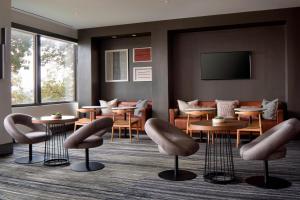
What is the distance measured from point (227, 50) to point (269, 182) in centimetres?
461

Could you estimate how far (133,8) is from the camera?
6414mm

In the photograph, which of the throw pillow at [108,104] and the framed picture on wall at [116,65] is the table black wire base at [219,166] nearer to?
the throw pillow at [108,104]

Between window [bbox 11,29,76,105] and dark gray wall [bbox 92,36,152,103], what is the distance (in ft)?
2.65

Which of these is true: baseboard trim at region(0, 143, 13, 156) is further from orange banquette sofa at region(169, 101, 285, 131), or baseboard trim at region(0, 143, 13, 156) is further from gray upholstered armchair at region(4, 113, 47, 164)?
orange banquette sofa at region(169, 101, 285, 131)

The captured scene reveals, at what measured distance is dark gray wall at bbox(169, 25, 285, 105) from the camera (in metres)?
7.11

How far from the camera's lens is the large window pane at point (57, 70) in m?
7.61

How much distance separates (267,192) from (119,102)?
5.71 m

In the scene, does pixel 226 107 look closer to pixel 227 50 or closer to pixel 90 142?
pixel 227 50

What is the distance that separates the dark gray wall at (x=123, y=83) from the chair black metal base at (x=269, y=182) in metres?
4.92

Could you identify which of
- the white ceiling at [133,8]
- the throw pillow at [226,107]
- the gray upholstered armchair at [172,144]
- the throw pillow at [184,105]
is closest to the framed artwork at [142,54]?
the white ceiling at [133,8]

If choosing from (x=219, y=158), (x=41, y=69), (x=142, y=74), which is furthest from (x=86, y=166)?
(x=142, y=74)

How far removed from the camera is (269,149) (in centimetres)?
320

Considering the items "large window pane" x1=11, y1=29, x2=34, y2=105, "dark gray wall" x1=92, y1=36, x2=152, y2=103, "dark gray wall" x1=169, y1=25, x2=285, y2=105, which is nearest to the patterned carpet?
"large window pane" x1=11, y1=29, x2=34, y2=105

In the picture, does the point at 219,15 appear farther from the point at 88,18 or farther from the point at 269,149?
the point at 269,149
